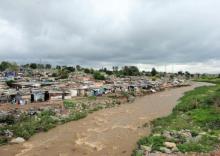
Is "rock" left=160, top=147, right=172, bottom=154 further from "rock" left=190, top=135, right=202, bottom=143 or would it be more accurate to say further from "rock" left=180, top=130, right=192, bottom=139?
"rock" left=180, top=130, right=192, bottom=139

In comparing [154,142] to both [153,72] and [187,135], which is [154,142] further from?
[153,72]

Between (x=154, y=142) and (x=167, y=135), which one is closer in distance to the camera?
(x=154, y=142)

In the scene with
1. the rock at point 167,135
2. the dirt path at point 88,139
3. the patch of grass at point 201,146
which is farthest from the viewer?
the rock at point 167,135

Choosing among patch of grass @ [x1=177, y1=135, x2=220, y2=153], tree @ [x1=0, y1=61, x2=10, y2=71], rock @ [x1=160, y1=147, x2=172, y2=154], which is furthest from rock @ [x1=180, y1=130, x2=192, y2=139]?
tree @ [x1=0, y1=61, x2=10, y2=71]

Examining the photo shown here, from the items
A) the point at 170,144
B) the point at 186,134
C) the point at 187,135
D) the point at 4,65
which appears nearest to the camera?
the point at 170,144

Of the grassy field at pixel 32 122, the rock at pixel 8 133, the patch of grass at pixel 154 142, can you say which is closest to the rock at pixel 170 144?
the patch of grass at pixel 154 142

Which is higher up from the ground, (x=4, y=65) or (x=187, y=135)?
(x=4, y=65)

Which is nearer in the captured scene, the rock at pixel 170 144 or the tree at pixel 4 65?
the rock at pixel 170 144

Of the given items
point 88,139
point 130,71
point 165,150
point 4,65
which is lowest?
point 88,139

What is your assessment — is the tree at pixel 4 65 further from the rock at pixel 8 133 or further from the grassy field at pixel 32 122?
the rock at pixel 8 133

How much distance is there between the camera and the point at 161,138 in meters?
17.2

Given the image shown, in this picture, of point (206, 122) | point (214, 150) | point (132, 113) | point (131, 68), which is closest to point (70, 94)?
point (132, 113)

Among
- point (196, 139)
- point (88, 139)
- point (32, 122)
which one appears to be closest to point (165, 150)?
point (196, 139)

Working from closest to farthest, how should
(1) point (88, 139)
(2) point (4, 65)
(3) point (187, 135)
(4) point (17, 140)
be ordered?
1. (3) point (187, 135)
2. (4) point (17, 140)
3. (1) point (88, 139)
4. (2) point (4, 65)
